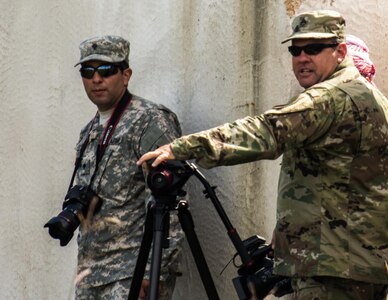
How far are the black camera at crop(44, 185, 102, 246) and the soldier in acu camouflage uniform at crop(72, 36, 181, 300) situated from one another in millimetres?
68

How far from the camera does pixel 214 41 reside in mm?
5859

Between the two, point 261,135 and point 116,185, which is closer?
point 261,135

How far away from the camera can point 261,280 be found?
4.59 m

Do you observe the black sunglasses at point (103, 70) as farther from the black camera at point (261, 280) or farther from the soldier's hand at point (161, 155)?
the soldier's hand at point (161, 155)

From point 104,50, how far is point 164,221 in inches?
49.3

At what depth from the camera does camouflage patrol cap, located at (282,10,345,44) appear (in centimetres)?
435

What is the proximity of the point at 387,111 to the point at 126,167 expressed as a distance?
1419mm

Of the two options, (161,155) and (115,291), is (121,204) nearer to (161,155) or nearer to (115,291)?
(115,291)

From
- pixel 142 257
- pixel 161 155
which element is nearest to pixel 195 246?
pixel 142 257

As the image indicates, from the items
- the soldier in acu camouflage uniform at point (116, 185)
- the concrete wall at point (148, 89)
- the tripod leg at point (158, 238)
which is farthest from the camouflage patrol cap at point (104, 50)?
the tripod leg at point (158, 238)

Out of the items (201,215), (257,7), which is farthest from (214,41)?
(201,215)

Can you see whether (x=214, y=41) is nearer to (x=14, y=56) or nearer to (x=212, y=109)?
(x=212, y=109)

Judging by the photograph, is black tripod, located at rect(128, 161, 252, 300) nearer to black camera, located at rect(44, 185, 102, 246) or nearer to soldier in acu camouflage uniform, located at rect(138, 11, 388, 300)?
soldier in acu camouflage uniform, located at rect(138, 11, 388, 300)

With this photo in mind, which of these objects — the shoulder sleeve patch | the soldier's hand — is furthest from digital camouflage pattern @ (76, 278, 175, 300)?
the shoulder sleeve patch
